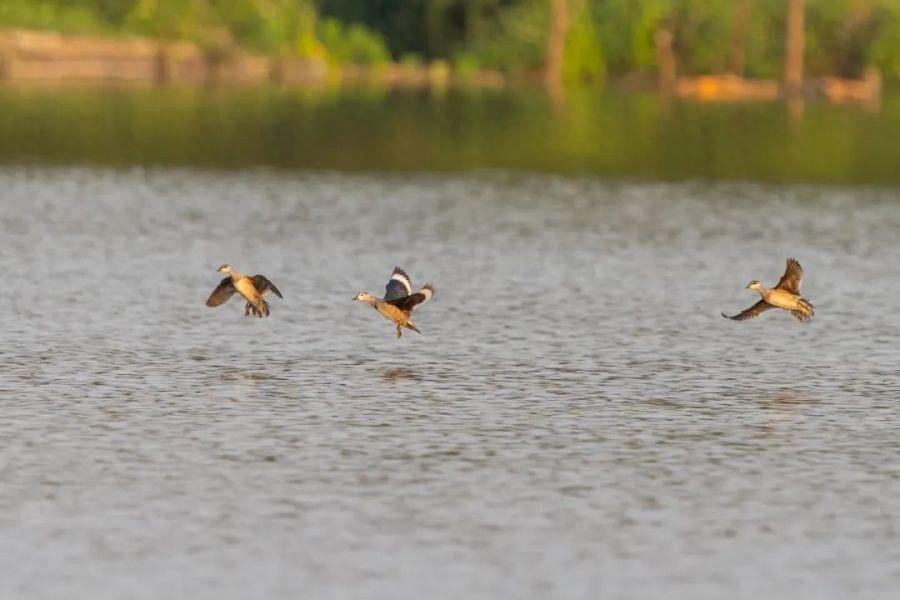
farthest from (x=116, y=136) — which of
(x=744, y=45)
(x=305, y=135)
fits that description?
(x=744, y=45)

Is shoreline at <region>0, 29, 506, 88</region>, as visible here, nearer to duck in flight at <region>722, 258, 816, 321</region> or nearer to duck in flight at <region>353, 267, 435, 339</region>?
duck in flight at <region>353, 267, 435, 339</region>

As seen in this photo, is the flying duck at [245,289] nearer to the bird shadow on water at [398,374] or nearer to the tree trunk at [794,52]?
the bird shadow on water at [398,374]

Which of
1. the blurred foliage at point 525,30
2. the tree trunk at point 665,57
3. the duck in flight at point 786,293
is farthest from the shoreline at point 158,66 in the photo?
the duck in flight at point 786,293

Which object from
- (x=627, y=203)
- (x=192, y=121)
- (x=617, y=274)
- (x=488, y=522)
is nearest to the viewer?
(x=488, y=522)

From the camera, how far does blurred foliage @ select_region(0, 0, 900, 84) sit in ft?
472

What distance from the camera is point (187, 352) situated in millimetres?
28000

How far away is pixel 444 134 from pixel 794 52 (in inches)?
2509

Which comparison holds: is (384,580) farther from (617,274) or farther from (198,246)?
(198,246)

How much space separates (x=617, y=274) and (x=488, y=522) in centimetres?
1955

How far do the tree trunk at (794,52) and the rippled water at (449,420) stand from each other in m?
96.0

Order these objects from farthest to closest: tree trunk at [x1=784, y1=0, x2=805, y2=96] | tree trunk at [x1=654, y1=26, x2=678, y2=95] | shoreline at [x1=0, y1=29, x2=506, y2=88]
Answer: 1. tree trunk at [x1=654, y1=26, x2=678, y2=95]
2. tree trunk at [x1=784, y1=0, x2=805, y2=96]
3. shoreline at [x1=0, y1=29, x2=506, y2=88]

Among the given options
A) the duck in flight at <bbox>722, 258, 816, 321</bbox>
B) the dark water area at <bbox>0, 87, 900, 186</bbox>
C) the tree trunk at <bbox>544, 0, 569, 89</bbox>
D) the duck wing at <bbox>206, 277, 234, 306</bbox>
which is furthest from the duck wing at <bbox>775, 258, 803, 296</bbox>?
the tree trunk at <bbox>544, 0, 569, 89</bbox>

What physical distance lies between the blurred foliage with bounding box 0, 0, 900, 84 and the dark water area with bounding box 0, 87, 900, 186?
94.8 ft

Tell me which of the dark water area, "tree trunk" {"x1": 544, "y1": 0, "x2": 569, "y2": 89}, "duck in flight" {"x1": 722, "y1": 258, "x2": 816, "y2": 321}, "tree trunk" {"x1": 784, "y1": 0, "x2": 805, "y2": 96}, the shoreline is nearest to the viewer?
"duck in flight" {"x1": 722, "y1": 258, "x2": 816, "y2": 321}
